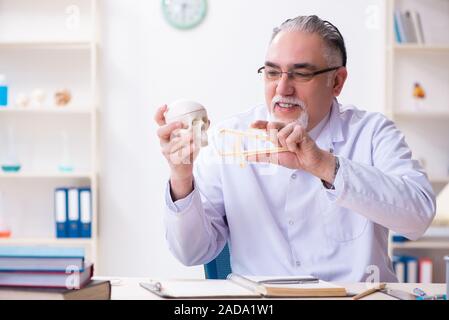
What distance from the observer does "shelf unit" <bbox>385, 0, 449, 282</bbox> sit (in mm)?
3141

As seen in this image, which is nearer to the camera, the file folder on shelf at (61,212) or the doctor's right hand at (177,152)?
the doctor's right hand at (177,152)

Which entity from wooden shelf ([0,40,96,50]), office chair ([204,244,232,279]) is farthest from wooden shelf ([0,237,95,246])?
office chair ([204,244,232,279])

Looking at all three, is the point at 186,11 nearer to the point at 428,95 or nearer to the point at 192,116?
the point at 428,95

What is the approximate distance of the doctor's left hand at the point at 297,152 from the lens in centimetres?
103

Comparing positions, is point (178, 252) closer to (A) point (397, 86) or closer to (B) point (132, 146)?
(B) point (132, 146)

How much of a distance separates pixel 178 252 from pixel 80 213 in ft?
5.79

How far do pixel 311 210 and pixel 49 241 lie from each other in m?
1.88

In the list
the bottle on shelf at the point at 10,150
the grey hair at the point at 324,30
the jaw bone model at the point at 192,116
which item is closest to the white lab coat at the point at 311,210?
the grey hair at the point at 324,30

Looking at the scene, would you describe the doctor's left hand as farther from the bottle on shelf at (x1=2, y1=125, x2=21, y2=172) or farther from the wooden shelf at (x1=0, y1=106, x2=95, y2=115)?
the bottle on shelf at (x1=2, y1=125, x2=21, y2=172)

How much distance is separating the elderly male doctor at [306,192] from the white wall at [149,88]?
1558 mm

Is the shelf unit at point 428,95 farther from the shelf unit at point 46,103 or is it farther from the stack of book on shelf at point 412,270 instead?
the shelf unit at point 46,103

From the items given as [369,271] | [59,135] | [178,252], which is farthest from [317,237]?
[59,135]

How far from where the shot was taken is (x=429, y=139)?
316cm

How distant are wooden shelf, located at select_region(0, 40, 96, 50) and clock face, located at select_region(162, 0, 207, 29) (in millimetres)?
373
